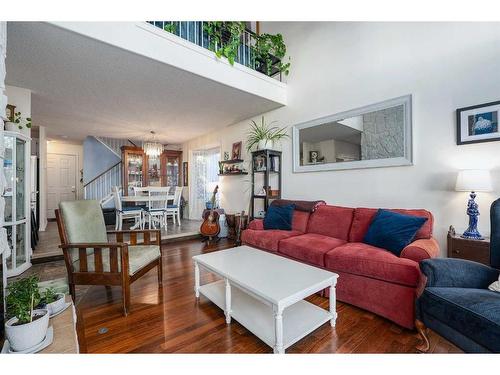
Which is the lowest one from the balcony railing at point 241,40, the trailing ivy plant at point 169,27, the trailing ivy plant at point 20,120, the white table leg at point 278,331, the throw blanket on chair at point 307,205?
the white table leg at point 278,331

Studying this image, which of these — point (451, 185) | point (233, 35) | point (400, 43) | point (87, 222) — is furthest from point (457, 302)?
point (233, 35)

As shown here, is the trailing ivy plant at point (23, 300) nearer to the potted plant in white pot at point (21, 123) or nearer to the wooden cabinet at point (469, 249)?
the potted plant in white pot at point (21, 123)

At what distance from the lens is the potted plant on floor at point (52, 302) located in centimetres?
129

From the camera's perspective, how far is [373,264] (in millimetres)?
1792

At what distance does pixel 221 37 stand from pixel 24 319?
11.0 feet

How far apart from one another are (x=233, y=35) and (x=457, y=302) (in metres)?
3.33

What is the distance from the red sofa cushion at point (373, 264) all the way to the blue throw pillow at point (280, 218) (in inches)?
34.3

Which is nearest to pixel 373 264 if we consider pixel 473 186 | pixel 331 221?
pixel 331 221

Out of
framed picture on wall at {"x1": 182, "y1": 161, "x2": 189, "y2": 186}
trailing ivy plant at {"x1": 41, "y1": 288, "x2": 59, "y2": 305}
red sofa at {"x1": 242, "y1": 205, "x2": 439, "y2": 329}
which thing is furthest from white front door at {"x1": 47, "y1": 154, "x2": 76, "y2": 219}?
red sofa at {"x1": 242, "y1": 205, "x2": 439, "y2": 329}

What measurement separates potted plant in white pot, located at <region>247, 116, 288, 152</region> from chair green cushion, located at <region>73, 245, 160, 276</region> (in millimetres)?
2218

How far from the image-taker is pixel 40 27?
1.85m

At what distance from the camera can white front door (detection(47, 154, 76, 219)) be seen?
6398 mm

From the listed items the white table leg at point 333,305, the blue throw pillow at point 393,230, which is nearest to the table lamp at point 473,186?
the blue throw pillow at point 393,230
